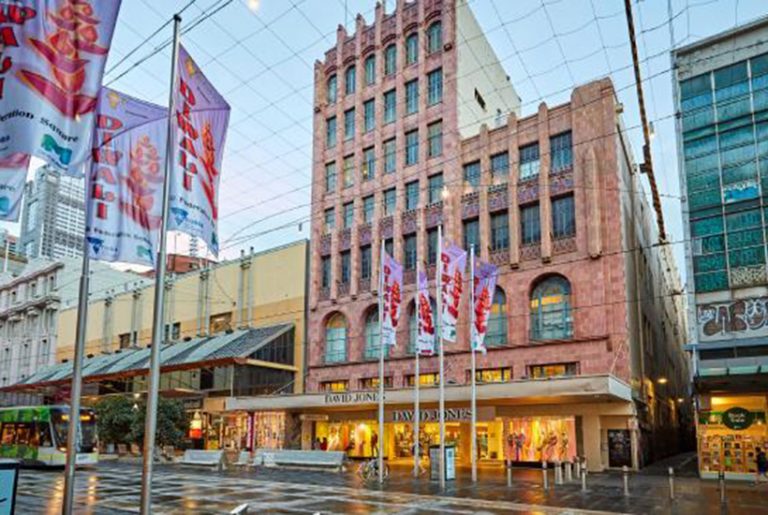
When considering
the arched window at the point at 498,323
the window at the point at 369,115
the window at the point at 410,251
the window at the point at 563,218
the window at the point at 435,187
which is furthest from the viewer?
the window at the point at 369,115

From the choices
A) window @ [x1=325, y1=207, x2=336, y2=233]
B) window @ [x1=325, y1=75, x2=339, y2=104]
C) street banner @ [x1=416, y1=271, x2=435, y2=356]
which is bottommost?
street banner @ [x1=416, y1=271, x2=435, y2=356]

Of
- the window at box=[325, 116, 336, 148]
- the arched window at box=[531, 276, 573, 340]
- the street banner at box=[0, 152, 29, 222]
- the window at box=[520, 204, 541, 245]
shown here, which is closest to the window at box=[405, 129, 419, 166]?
the window at box=[325, 116, 336, 148]

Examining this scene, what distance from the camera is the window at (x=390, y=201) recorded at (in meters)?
45.6

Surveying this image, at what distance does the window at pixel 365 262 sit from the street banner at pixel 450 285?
57.5 ft

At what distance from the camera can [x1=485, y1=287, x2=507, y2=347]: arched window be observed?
38.2m

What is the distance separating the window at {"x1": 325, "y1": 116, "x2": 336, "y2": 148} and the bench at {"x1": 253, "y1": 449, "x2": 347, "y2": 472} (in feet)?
78.0

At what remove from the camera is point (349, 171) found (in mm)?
49219

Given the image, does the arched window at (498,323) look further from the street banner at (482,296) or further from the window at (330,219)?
the window at (330,219)

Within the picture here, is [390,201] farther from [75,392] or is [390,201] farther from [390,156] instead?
[75,392]

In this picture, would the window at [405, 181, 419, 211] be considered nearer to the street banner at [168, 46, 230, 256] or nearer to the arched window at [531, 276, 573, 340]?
the arched window at [531, 276, 573, 340]

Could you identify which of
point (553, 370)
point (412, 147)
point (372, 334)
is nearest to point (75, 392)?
point (553, 370)

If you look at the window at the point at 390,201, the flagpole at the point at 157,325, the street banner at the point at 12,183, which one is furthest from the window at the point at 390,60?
the street banner at the point at 12,183

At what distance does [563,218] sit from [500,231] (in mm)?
4211

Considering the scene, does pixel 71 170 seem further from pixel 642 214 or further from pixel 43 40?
pixel 642 214
